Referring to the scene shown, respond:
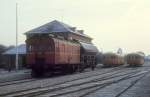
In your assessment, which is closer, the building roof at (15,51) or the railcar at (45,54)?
the railcar at (45,54)

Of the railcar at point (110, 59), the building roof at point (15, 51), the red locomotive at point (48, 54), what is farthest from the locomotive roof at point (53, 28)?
the red locomotive at point (48, 54)

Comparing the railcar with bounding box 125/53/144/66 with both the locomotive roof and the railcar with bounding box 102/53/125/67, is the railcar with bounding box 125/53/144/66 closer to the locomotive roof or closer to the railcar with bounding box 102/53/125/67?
the railcar with bounding box 102/53/125/67

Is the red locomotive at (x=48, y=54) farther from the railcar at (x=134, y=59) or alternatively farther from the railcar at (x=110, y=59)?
the railcar at (x=134, y=59)

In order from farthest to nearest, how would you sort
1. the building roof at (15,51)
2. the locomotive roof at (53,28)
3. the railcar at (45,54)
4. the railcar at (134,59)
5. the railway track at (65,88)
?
the locomotive roof at (53,28) → the railcar at (134,59) → the building roof at (15,51) → the railcar at (45,54) → the railway track at (65,88)

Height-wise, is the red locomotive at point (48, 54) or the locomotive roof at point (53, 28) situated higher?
the locomotive roof at point (53, 28)

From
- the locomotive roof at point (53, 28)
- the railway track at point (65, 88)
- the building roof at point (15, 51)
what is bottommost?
the railway track at point (65, 88)

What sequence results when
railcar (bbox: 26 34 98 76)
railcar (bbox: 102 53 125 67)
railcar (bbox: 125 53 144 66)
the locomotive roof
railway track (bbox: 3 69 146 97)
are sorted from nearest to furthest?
railway track (bbox: 3 69 146 97), railcar (bbox: 26 34 98 76), railcar (bbox: 102 53 125 67), railcar (bbox: 125 53 144 66), the locomotive roof

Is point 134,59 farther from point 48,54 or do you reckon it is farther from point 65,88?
point 65,88

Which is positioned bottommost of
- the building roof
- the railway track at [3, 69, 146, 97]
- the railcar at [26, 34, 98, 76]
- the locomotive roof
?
the railway track at [3, 69, 146, 97]

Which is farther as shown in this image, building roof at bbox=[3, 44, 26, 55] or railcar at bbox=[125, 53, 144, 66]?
railcar at bbox=[125, 53, 144, 66]

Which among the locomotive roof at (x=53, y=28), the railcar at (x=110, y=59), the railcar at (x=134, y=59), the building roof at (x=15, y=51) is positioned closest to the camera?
the railcar at (x=110, y=59)

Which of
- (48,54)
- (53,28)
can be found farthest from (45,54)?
(53,28)

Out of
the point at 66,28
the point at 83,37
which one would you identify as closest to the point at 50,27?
the point at 66,28

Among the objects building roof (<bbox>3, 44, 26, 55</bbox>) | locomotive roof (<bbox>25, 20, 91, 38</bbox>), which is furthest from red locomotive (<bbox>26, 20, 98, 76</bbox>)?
locomotive roof (<bbox>25, 20, 91, 38</bbox>)
